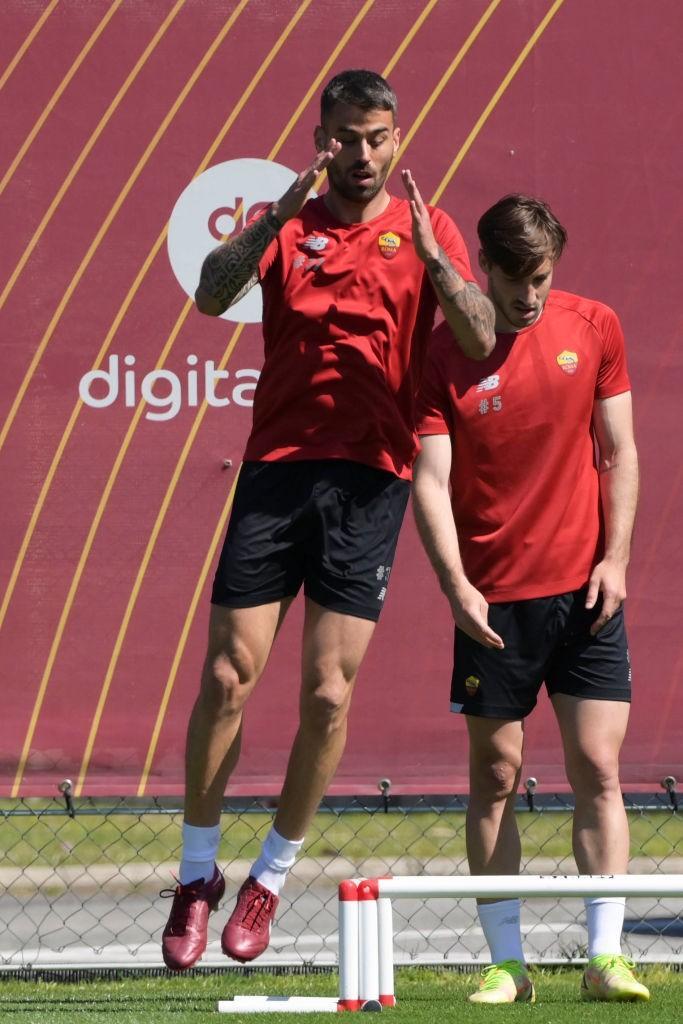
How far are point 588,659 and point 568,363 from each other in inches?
28.0

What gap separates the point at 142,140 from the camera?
15.2 ft

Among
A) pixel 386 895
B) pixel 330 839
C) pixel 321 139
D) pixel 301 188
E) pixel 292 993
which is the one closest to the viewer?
pixel 386 895

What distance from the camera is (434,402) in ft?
12.1

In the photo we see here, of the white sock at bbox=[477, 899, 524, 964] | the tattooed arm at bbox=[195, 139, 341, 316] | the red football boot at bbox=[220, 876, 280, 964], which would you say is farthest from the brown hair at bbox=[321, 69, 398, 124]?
the white sock at bbox=[477, 899, 524, 964]

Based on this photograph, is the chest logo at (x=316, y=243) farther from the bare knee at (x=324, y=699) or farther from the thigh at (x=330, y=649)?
the bare knee at (x=324, y=699)

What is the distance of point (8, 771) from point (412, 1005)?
1642 mm

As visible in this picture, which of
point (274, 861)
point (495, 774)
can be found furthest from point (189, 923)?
point (495, 774)

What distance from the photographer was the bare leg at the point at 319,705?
349 centimetres

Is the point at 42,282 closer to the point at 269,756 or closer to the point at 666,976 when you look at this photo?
the point at 269,756

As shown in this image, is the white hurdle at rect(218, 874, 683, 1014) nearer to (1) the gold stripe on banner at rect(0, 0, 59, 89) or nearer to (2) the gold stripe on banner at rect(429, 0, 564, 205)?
(2) the gold stripe on banner at rect(429, 0, 564, 205)

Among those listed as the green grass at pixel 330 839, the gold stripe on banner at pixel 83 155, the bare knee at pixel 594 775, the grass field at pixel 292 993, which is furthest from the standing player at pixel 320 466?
the green grass at pixel 330 839

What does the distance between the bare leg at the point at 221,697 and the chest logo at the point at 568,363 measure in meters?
0.88

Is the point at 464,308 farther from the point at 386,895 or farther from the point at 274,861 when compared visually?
the point at 274,861

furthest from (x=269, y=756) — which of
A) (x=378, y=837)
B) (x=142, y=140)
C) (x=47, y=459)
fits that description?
(x=378, y=837)
